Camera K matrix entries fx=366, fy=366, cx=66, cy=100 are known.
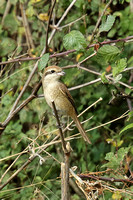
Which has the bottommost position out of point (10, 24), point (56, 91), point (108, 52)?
point (56, 91)

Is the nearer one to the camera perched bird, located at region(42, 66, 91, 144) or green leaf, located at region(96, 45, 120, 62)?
green leaf, located at region(96, 45, 120, 62)

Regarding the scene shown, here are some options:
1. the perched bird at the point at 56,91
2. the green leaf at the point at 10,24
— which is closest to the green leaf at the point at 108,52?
the perched bird at the point at 56,91

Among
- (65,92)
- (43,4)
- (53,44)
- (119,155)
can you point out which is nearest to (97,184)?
(119,155)

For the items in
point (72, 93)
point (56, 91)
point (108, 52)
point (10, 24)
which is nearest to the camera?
point (108, 52)

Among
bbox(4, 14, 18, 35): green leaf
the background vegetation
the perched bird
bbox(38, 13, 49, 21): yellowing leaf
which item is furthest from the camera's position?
bbox(4, 14, 18, 35): green leaf

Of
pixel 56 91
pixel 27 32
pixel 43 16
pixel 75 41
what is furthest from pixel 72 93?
pixel 75 41

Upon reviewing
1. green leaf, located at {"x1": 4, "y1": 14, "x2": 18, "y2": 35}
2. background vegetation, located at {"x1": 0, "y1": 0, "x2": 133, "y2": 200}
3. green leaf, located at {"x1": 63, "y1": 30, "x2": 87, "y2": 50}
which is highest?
green leaf, located at {"x1": 4, "y1": 14, "x2": 18, "y2": 35}

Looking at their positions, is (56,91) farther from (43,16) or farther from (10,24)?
(10,24)

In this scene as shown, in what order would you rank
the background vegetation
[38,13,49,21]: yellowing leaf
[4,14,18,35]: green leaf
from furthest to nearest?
[4,14,18,35]: green leaf < [38,13,49,21]: yellowing leaf < the background vegetation

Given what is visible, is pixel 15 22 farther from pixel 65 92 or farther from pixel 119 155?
pixel 119 155

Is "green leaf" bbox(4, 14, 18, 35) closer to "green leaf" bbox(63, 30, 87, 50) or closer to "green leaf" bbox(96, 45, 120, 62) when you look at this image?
"green leaf" bbox(63, 30, 87, 50)

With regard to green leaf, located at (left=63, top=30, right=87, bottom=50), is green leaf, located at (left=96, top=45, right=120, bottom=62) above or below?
below

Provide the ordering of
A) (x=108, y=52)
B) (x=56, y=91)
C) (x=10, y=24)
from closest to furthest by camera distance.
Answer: (x=108, y=52) → (x=56, y=91) → (x=10, y=24)

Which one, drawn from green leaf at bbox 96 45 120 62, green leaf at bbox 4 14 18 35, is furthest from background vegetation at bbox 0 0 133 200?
green leaf at bbox 96 45 120 62
